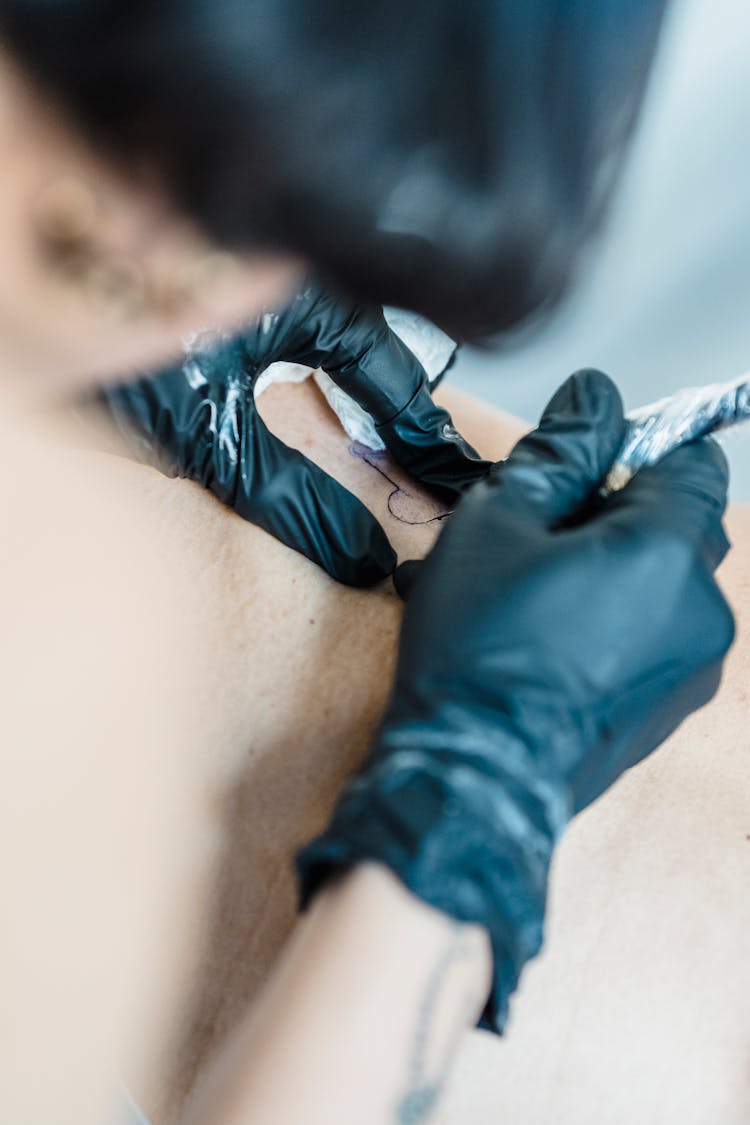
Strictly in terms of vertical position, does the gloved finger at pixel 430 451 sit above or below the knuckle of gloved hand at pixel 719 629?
above

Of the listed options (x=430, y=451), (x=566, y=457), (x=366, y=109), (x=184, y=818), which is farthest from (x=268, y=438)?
(x=366, y=109)

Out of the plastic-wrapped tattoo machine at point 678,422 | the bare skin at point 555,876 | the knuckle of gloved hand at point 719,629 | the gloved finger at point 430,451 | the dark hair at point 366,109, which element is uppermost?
the dark hair at point 366,109

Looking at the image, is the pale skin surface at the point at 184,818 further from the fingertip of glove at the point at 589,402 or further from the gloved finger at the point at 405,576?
the fingertip of glove at the point at 589,402

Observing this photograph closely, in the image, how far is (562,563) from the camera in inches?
27.1

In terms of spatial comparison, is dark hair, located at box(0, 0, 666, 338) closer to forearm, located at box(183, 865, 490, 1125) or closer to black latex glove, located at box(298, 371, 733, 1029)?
black latex glove, located at box(298, 371, 733, 1029)

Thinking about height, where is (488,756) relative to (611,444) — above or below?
below

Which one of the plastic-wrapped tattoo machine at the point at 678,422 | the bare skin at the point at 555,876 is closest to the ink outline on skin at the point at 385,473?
the bare skin at the point at 555,876

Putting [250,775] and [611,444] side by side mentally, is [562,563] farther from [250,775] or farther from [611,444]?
[250,775]

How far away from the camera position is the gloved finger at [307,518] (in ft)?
3.07

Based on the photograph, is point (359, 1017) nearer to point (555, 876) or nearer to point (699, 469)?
point (555, 876)

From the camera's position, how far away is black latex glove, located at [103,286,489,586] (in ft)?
3.02

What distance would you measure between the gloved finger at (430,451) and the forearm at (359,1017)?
23.7 inches

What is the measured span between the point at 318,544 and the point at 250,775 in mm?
283

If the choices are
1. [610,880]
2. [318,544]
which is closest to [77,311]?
[318,544]
